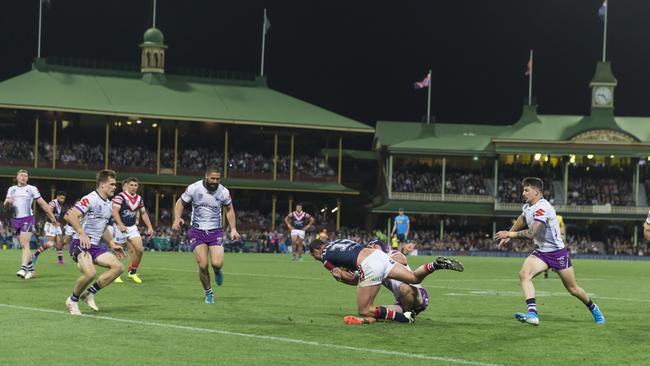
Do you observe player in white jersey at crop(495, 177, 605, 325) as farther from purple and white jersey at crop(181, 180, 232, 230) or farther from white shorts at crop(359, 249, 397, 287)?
purple and white jersey at crop(181, 180, 232, 230)

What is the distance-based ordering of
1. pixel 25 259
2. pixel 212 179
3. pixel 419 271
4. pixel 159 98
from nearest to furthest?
pixel 419 271 < pixel 212 179 < pixel 25 259 < pixel 159 98

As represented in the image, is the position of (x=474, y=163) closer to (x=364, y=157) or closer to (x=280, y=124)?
(x=364, y=157)

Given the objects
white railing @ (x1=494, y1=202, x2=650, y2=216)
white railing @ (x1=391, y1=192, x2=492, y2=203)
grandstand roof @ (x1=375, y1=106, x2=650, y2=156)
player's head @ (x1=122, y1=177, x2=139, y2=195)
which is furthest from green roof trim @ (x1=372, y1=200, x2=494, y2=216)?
player's head @ (x1=122, y1=177, x2=139, y2=195)

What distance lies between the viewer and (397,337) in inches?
544

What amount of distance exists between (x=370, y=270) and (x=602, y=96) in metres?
73.1

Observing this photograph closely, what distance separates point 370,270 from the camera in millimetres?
15219

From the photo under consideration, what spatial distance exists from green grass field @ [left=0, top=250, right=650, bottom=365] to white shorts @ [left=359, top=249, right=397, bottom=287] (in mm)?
704

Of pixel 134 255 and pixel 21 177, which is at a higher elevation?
pixel 21 177

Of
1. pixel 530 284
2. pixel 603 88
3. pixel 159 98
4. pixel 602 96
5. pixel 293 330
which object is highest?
pixel 603 88

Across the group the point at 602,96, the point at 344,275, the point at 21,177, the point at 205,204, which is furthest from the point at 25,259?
the point at 602,96

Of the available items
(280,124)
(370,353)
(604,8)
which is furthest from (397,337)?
(604,8)

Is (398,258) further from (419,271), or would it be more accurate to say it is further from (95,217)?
(95,217)

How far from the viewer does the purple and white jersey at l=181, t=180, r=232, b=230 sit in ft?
62.2

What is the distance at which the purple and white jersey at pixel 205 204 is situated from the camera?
746 inches
